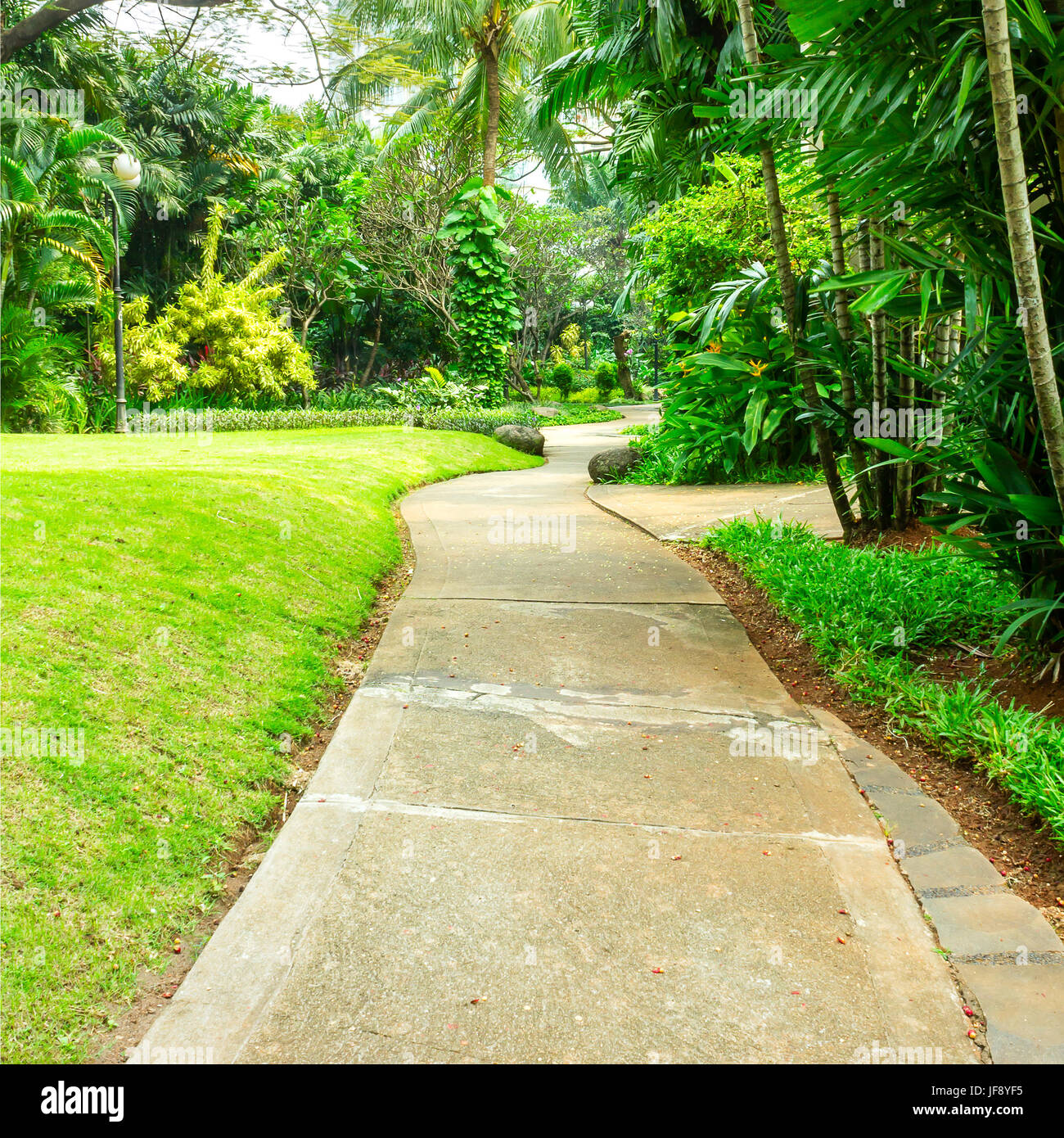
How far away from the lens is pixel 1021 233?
3480mm

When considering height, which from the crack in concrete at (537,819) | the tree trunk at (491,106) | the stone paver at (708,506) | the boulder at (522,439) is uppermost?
the tree trunk at (491,106)

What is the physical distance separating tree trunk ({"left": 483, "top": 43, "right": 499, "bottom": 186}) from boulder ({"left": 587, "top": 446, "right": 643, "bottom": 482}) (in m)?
9.62

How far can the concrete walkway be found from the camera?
227 cm

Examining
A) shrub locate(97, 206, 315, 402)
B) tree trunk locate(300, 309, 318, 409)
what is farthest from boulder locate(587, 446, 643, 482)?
tree trunk locate(300, 309, 318, 409)

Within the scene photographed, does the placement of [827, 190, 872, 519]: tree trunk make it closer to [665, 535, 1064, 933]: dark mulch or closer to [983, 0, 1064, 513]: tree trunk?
[665, 535, 1064, 933]: dark mulch

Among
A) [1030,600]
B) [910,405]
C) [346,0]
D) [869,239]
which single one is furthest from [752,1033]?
[346,0]

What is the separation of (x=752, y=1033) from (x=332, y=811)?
66.4 inches

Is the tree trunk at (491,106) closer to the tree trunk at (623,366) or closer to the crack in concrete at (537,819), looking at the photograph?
the tree trunk at (623,366)

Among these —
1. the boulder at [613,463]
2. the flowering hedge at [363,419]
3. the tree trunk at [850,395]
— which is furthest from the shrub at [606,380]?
the tree trunk at [850,395]

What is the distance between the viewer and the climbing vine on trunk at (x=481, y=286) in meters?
19.0

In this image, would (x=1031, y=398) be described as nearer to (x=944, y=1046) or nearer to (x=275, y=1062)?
(x=944, y=1046)

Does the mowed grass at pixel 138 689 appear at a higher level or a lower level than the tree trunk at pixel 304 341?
lower

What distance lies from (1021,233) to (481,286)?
→ 1699 centimetres

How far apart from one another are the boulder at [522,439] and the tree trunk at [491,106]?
6047 mm
